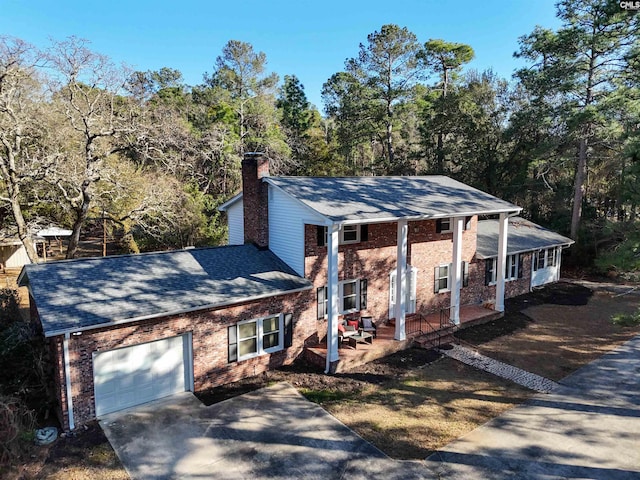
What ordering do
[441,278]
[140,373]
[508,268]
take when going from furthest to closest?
1. [508,268]
2. [441,278]
3. [140,373]

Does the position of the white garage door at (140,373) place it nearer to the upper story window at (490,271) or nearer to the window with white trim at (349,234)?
the window with white trim at (349,234)

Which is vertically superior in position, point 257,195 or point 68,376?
point 257,195

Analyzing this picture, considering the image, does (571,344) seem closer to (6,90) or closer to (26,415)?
(26,415)

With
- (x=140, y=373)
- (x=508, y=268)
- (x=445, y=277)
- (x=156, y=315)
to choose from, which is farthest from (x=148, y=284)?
(x=508, y=268)

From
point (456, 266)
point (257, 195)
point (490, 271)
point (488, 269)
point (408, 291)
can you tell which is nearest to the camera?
point (257, 195)

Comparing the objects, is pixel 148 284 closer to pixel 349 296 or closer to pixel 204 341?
pixel 204 341

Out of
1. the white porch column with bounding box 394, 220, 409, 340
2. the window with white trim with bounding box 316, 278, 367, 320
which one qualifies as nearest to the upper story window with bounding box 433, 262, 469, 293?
the white porch column with bounding box 394, 220, 409, 340

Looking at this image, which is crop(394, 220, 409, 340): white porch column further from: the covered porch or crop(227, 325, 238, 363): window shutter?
crop(227, 325, 238, 363): window shutter

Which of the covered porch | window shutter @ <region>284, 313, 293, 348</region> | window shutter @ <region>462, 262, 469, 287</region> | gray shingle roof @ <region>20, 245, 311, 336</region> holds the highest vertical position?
gray shingle roof @ <region>20, 245, 311, 336</region>

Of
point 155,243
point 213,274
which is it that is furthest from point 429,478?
point 155,243
